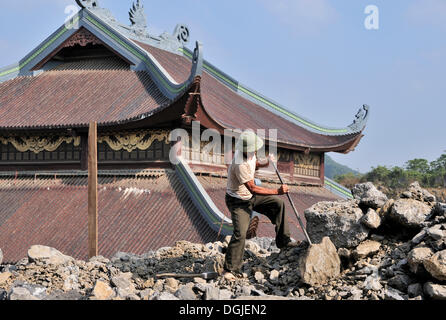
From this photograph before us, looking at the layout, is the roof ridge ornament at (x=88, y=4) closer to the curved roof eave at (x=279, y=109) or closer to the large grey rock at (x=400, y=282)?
the curved roof eave at (x=279, y=109)

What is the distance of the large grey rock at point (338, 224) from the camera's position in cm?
629

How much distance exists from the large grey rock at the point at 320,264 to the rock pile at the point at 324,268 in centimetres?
1

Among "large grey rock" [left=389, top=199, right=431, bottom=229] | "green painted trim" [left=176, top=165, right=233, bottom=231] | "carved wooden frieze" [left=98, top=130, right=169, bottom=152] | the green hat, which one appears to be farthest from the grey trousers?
"carved wooden frieze" [left=98, top=130, right=169, bottom=152]

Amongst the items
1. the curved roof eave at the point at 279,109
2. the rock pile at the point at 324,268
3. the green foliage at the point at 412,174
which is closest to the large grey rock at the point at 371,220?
the rock pile at the point at 324,268

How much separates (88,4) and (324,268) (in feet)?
39.0

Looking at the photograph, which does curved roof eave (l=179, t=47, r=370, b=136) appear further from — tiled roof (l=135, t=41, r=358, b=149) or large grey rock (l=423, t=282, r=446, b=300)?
large grey rock (l=423, t=282, r=446, b=300)

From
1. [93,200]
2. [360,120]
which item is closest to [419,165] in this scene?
[360,120]

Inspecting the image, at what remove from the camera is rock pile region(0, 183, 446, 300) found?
550 centimetres

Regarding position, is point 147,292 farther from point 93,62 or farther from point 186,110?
point 93,62

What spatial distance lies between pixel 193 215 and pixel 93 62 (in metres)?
6.44

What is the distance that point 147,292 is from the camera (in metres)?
5.67

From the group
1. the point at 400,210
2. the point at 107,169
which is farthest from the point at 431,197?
the point at 107,169
